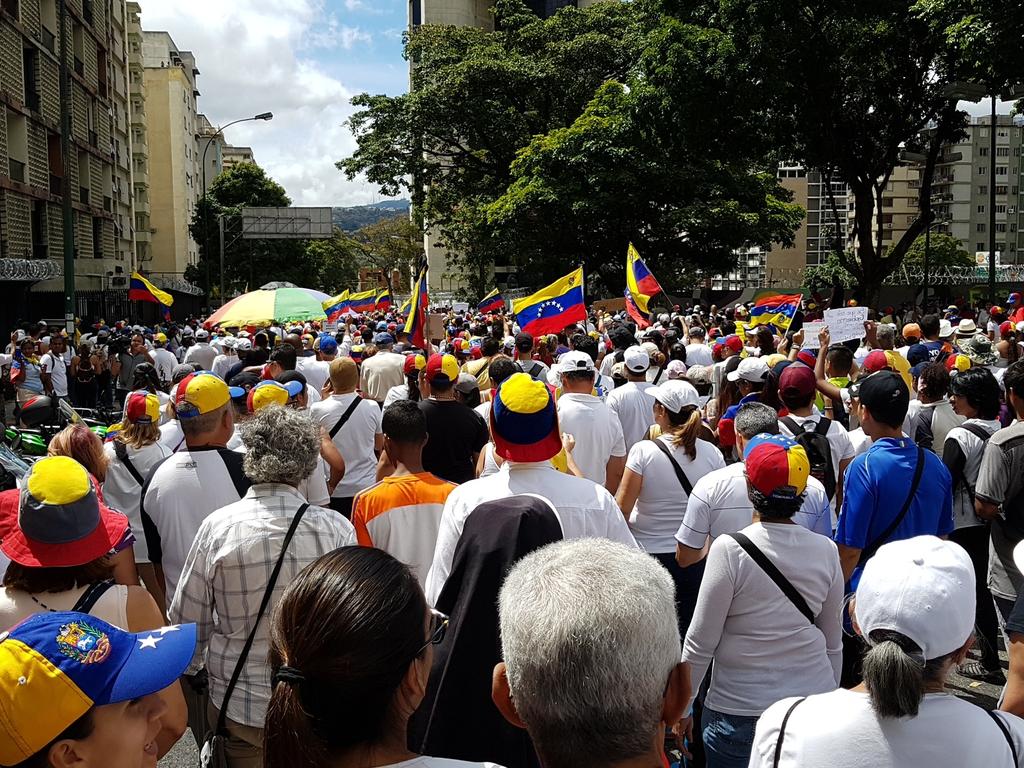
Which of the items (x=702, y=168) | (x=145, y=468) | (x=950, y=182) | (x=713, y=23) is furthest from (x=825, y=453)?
(x=950, y=182)

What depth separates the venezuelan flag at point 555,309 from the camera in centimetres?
1224

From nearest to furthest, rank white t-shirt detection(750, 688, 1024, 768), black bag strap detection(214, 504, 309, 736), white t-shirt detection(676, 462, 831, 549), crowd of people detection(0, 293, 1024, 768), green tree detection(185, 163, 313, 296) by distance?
1. crowd of people detection(0, 293, 1024, 768)
2. white t-shirt detection(750, 688, 1024, 768)
3. black bag strap detection(214, 504, 309, 736)
4. white t-shirt detection(676, 462, 831, 549)
5. green tree detection(185, 163, 313, 296)

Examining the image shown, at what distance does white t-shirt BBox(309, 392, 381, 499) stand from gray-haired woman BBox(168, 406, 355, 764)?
3.39m

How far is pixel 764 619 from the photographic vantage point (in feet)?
11.5

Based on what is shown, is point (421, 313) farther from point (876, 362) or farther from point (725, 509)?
point (725, 509)

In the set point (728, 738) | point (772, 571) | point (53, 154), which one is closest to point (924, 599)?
point (772, 571)

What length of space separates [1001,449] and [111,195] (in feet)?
152

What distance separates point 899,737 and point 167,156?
7006cm

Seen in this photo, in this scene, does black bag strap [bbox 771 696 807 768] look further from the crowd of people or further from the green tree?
the green tree

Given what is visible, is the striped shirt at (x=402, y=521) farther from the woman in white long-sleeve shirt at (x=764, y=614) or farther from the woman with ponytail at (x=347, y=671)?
the woman with ponytail at (x=347, y=671)

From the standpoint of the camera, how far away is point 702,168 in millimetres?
33125

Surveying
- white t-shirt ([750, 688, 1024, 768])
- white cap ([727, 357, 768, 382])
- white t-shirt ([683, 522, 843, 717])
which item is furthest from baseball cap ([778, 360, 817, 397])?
white t-shirt ([750, 688, 1024, 768])

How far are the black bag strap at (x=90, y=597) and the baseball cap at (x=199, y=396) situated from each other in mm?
1337

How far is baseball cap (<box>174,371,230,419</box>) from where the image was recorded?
447 cm
